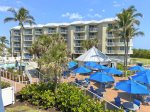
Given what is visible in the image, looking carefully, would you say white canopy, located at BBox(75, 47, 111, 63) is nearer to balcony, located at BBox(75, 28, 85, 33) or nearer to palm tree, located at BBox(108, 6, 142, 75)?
palm tree, located at BBox(108, 6, 142, 75)

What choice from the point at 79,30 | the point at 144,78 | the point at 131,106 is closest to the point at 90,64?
the point at 144,78

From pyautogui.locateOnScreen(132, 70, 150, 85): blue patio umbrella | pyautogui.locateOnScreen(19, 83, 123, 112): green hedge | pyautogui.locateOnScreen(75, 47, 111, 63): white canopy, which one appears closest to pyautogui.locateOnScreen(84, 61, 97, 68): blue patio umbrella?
pyautogui.locateOnScreen(75, 47, 111, 63): white canopy

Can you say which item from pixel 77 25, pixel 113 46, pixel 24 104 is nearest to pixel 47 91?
pixel 24 104

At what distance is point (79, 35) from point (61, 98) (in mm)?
62850

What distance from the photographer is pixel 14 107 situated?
15.7 m

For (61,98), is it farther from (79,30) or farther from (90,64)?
(79,30)

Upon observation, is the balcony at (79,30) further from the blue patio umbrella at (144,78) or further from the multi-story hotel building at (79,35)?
the blue patio umbrella at (144,78)

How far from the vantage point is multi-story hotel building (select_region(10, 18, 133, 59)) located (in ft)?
233

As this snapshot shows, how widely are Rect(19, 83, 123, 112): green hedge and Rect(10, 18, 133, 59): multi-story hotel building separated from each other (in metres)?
51.3

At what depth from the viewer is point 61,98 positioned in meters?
15.6

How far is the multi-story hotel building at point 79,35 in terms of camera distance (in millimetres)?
70875

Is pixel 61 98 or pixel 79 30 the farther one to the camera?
pixel 79 30

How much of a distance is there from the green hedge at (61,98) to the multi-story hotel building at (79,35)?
51.3 meters

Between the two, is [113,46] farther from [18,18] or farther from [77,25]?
[18,18]
